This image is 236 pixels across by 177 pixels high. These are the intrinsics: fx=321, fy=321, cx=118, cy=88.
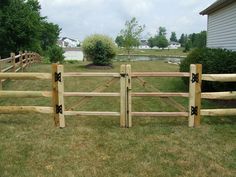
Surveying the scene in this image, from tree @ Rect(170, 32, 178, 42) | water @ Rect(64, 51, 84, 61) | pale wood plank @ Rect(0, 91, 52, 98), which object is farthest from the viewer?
tree @ Rect(170, 32, 178, 42)

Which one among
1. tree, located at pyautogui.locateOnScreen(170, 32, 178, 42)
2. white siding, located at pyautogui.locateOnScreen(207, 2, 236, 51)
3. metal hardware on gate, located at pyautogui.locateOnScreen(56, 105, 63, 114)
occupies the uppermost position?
tree, located at pyautogui.locateOnScreen(170, 32, 178, 42)

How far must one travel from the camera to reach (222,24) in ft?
45.6

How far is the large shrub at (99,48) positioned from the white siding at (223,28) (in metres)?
7.20

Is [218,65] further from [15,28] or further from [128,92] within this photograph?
[15,28]

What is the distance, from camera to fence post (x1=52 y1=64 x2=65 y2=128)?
6.75 m

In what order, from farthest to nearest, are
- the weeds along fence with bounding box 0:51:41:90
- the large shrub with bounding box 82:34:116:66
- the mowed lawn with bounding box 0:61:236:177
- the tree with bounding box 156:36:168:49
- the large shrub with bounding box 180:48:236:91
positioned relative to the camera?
the tree with bounding box 156:36:168:49 → the large shrub with bounding box 82:34:116:66 → the weeds along fence with bounding box 0:51:41:90 → the large shrub with bounding box 180:48:236:91 → the mowed lawn with bounding box 0:61:236:177

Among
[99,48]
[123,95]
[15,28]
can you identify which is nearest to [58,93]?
[123,95]

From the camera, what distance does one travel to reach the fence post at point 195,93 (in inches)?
262

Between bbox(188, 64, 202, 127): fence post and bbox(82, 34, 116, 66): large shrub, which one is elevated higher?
bbox(82, 34, 116, 66): large shrub

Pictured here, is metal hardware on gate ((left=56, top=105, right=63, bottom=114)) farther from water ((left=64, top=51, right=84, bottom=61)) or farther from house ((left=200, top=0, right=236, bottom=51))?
water ((left=64, top=51, right=84, bottom=61))

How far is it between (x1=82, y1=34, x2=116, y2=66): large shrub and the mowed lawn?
542 inches

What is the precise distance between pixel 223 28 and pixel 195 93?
26.2ft

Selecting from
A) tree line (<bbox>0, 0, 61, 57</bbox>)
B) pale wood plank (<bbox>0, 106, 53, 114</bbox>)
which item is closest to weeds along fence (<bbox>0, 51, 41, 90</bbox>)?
pale wood plank (<bbox>0, 106, 53, 114</bbox>)

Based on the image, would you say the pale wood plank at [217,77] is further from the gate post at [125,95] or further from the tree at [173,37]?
the tree at [173,37]
